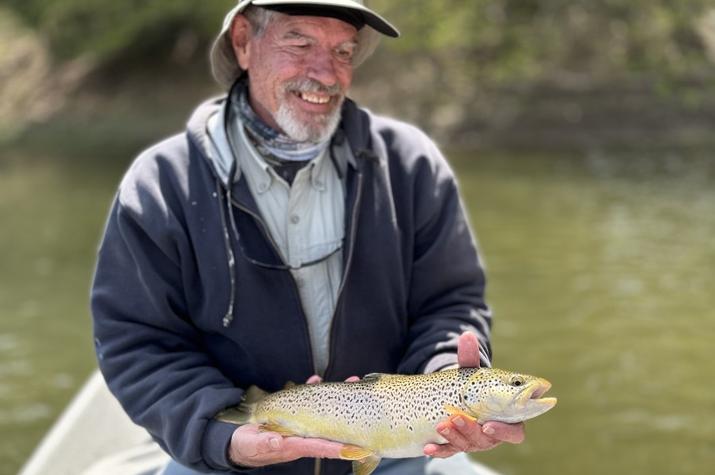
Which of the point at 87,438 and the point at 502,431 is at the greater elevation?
the point at 502,431

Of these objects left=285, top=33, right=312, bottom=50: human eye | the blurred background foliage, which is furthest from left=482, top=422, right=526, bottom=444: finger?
the blurred background foliage

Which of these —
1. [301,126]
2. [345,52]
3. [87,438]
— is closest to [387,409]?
[301,126]

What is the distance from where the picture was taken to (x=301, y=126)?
3.29 m

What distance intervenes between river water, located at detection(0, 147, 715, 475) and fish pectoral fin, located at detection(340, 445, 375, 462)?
406 cm

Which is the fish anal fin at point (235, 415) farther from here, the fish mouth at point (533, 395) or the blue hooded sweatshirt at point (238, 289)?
the fish mouth at point (533, 395)

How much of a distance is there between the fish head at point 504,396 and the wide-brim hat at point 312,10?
1.23m

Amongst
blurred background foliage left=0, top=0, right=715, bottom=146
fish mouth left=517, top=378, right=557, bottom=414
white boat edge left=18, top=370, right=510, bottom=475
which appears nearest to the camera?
fish mouth left=517, top=378, right=557, bottom=414

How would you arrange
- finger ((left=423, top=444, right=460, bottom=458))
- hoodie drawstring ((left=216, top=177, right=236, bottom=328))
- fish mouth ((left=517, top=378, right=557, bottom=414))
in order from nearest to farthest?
fish mouth ((left=517, top=378, right=557, bottom=414)) < finger ((left=423, top=444, right=460, bottom=458)) < hoodie drawstring ((left=216, top=177, right=236, bottom=328))

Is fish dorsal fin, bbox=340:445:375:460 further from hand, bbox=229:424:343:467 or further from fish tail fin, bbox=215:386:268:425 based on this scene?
fish tail fin, bbox=215:386:268:425

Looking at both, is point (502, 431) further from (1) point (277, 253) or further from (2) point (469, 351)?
(1) point (277, 253)

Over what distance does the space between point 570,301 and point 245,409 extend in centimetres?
771

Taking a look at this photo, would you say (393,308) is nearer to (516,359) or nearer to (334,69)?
(334,69)

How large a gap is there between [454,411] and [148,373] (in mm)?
998

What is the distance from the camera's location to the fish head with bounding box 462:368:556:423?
2650 mm
